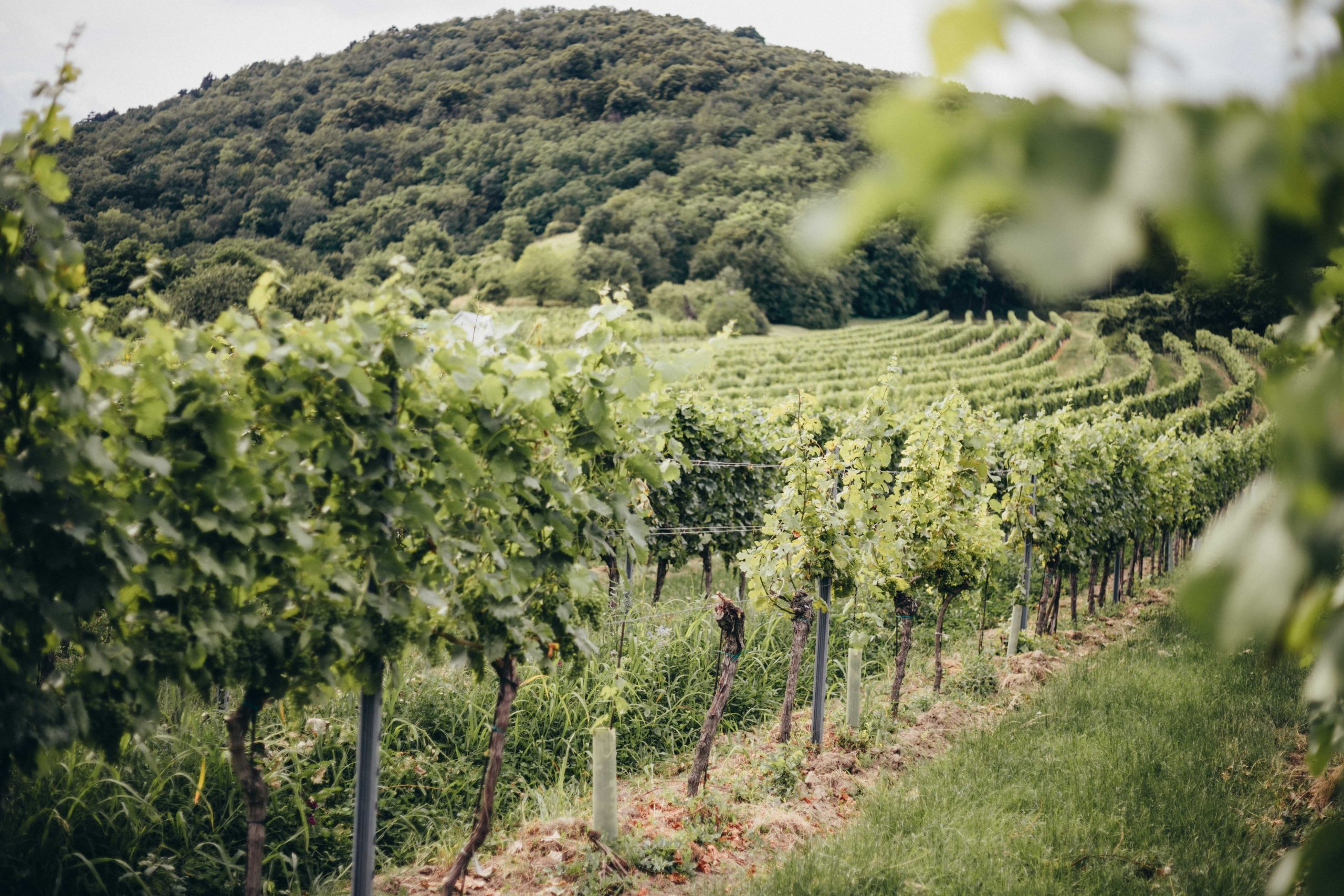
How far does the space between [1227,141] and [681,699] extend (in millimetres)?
5653

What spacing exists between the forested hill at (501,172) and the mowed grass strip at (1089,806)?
39039mm

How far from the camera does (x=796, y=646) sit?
18.1 ft

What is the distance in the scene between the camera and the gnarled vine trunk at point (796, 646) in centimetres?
532

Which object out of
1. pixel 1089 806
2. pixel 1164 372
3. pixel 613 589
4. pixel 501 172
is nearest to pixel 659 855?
pixel 1089 806

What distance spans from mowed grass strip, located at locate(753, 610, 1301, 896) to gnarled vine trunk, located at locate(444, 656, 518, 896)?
127cm

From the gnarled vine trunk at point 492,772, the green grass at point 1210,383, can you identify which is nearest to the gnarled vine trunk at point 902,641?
the gnarled vine trunk at point 492,772

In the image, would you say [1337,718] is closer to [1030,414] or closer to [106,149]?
[1030,414]

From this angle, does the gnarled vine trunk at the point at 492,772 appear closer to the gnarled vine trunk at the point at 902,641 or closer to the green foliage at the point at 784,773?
the green foliage at the point at 784,773

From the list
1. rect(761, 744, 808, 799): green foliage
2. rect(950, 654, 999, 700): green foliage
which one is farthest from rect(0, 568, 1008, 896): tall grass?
rect(950, 654, 999, 700): green foliage

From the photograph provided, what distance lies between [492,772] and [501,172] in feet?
269

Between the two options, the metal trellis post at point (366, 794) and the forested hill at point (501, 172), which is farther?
the forested hill at point (501, 172)

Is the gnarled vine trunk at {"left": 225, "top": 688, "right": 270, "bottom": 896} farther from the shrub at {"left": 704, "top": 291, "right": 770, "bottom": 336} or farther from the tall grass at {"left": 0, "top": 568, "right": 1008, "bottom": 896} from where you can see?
the shrub at {"left": 704, "top": 291, "right": 770, "bottom": 336}

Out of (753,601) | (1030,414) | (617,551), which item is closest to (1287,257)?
(617,551)

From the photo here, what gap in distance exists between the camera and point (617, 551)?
14.3 feet
